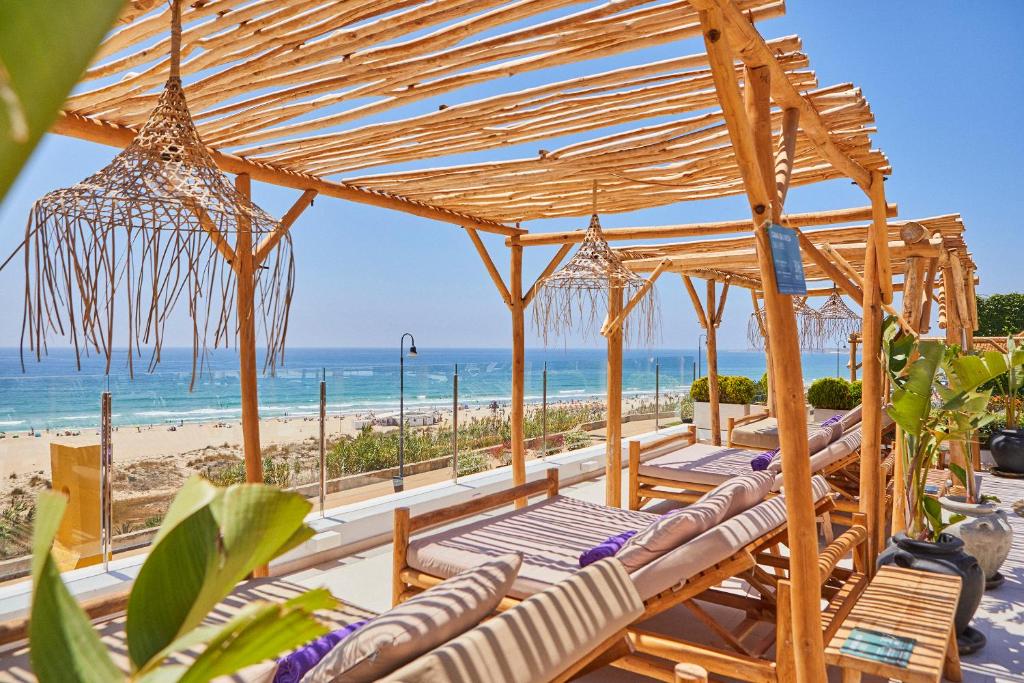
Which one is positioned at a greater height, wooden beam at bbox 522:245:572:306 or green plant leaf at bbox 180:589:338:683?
wooden beam at bbox 522:245:572:306

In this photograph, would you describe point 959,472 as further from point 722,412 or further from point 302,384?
point 302,384

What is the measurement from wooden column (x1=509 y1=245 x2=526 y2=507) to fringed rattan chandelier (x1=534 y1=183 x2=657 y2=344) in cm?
82

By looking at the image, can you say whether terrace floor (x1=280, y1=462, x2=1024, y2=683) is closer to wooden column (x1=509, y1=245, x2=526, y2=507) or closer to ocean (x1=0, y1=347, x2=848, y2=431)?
wooden column (x1=509, y1=245, x2=526, y2=507)

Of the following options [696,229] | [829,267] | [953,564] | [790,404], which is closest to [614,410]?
[696,229]

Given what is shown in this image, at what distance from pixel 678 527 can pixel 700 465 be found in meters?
3.38

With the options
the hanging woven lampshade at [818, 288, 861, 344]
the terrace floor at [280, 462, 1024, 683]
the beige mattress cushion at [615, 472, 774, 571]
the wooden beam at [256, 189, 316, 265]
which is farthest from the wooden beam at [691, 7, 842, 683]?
the hanging woven lampshade at [818, 288, 861, 344]

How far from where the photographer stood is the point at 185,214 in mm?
2016

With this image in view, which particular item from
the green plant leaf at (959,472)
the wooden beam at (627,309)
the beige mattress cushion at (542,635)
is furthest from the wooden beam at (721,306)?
the beige mattress cushion at (542,635)

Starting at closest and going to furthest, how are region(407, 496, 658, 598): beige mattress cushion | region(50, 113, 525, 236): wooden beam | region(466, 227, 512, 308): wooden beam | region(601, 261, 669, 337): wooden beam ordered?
1. region(407, 496, 658, 598): beige mattress cushion
2. region(50, 113, 525, 236): wooden beam
3. region(601, 261, 669, 337): wooden beam
4. region(466, 227, 512, 308): wooden beam

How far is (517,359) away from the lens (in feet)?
21.6

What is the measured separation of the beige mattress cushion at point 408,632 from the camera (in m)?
1.79

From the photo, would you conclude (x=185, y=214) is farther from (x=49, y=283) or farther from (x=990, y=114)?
(x=990, y=114)

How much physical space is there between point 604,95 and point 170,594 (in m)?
3.22

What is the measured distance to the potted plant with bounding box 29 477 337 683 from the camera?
46cm
